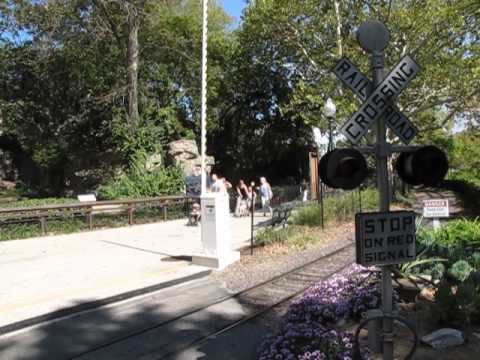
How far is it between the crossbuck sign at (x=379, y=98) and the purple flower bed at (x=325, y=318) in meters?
1.99

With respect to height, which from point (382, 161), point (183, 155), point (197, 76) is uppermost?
point (197, 76)

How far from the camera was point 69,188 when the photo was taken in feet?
104

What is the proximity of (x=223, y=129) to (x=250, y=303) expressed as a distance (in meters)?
26.7

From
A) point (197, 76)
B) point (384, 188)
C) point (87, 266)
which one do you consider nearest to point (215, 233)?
point (87, 266)

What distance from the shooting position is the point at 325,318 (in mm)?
6164

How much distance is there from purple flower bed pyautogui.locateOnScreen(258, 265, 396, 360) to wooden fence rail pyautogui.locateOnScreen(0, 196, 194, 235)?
1097 centimetres

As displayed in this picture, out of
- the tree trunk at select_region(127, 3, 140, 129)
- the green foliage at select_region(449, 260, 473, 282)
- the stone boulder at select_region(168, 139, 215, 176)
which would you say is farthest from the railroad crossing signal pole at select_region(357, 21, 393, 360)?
the stone boulder at select_region(168, 139, 215, 176)

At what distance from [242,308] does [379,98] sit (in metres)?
4.64

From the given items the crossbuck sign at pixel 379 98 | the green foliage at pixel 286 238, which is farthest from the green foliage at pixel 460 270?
the green foliage at pixel 286 238

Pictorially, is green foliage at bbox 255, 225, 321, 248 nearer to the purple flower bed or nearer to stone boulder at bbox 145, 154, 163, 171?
the purple flower bed

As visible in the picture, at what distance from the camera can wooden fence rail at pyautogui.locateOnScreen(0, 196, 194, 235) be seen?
1505 centimetres

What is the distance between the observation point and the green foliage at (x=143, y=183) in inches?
810

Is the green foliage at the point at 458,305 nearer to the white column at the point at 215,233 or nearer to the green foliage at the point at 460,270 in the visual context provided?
the green foliage at the point at 460,270

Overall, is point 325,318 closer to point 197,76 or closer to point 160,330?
point 160,330
